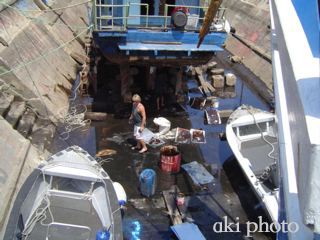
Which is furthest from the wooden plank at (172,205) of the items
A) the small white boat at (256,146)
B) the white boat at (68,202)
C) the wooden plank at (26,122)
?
the wooden plank at (26,122)

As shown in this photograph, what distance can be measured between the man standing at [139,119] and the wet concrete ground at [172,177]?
0.90 ft

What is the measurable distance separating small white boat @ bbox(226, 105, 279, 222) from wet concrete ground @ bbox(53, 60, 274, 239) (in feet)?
2.14

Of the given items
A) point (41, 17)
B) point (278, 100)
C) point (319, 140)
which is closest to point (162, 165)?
point (278, 100)

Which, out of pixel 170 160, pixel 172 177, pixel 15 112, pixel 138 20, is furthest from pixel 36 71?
pixel 172 177

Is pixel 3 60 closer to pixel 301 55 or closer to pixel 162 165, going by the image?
pixel 162 165

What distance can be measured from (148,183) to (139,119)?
2354mm

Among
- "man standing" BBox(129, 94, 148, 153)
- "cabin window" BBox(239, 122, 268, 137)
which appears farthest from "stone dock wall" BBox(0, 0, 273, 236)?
"cabin window" BBox(239, 122, 268, 137)

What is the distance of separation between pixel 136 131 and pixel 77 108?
3.45m

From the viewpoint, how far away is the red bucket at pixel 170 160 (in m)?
10.6

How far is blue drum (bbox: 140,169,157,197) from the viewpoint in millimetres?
9492

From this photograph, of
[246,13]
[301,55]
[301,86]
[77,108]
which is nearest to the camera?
[301,86]

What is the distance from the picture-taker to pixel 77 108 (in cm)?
1395

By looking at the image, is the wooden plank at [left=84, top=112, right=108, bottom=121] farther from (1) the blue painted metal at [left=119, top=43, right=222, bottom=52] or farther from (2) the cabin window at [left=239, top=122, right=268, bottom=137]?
(2) the cabin window at [left=239, top=122, right=268, bottom=137]

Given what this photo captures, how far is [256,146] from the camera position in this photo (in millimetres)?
11164
